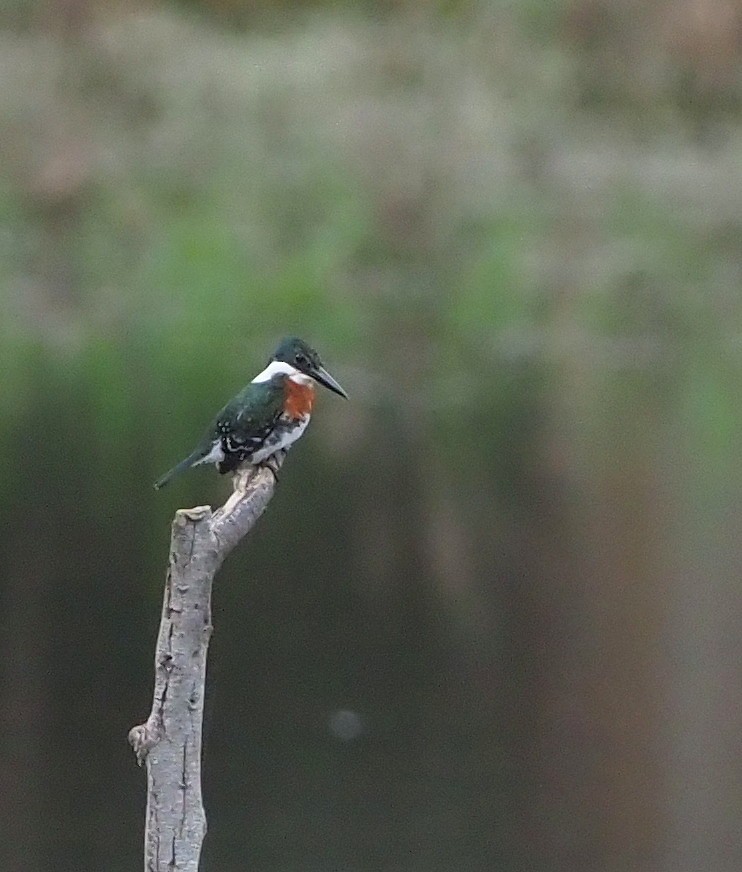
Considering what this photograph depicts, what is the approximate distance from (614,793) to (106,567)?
4.39m

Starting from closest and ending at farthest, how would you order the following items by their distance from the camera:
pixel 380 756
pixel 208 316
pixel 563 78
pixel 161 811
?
pixel 161 811 → pixel 380 756 → pixel 208 316 → pixel 563 78

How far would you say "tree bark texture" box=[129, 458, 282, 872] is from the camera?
4090mm

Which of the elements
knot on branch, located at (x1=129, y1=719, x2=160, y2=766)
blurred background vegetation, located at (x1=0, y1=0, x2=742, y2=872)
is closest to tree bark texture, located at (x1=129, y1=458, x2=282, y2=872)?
knot on branch, located at (x1=129, y1=719, x2=160, y2=766)

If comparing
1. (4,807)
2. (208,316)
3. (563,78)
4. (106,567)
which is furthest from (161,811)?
(563,78)

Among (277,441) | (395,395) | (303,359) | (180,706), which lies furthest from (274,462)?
(395,395)

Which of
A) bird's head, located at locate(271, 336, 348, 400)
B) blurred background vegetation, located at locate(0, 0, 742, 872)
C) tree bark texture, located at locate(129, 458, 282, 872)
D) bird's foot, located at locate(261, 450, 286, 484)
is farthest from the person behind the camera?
blurred background vegetation, located at locate(0, 0, 742, 872)

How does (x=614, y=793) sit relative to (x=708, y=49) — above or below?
below

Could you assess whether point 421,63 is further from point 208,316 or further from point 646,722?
point 646,722

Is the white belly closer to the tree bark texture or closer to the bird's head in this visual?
the bird's head

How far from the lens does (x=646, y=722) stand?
35.4 ft

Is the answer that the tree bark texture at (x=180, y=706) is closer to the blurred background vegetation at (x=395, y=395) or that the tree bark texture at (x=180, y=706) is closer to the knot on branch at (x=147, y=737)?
the knot on branch at (x=147, y=737)

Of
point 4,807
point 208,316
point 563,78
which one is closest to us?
point 4,807

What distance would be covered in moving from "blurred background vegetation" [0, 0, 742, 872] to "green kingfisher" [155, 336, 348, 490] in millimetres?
3448

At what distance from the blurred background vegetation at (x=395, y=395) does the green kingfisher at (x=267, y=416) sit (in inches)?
136
